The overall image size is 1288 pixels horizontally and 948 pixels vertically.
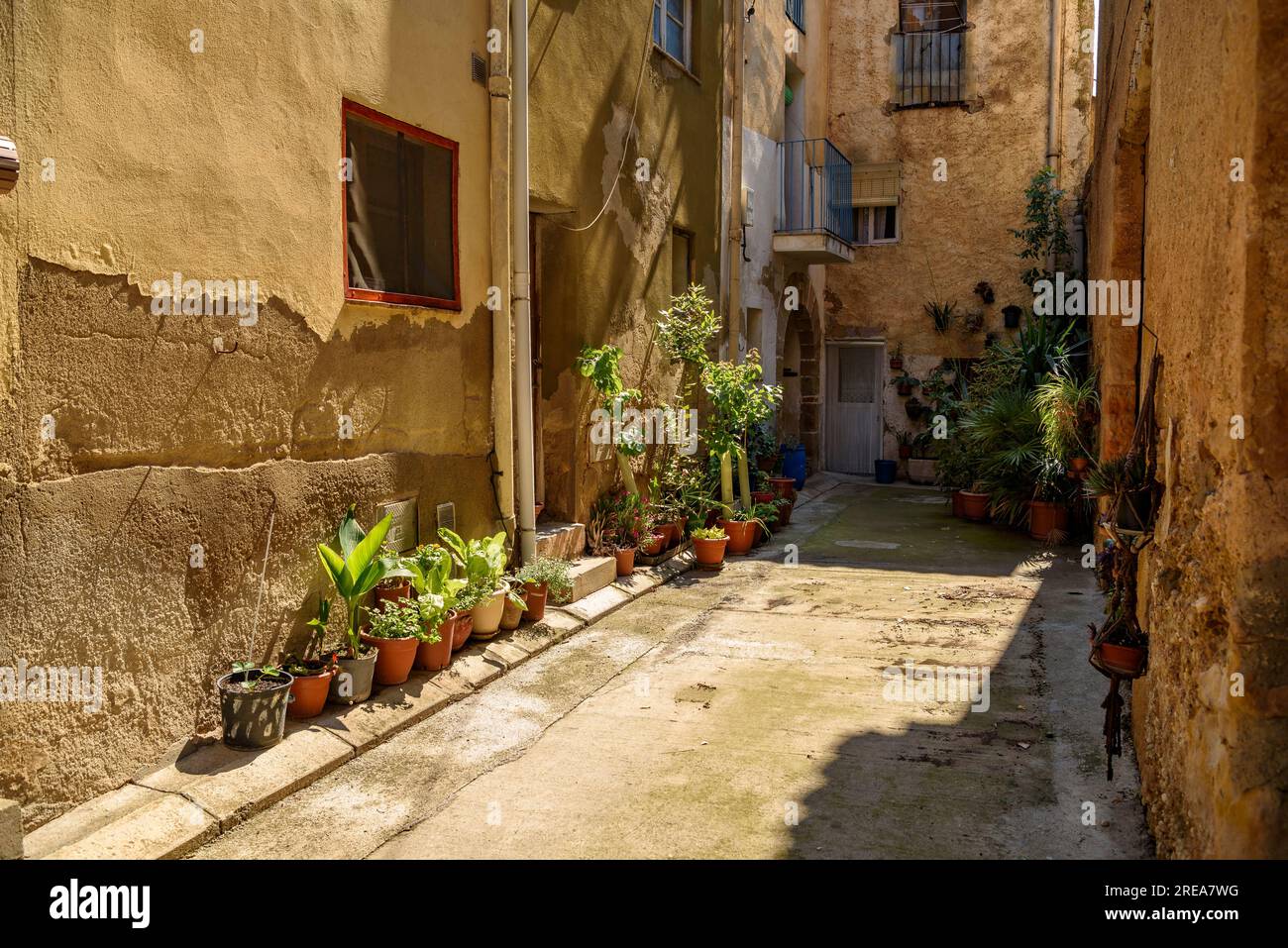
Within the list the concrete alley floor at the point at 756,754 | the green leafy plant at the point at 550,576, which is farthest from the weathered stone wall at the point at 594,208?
the concrete alley floor at the point at 756,754

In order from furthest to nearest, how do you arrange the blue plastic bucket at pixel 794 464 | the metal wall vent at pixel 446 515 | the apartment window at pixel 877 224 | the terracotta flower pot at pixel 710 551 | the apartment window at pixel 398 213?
the apartment window at pixel 877 224, the blue plastic bucket at pixel 794 464, the terracotta flower pot at pixel 710 551, the metal wall vent at pixel 446 515, the apartment window at pixel 398 213

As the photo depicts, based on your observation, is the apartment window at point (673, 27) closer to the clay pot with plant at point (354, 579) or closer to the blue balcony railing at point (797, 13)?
the blue balcony railing at point (797, 13)

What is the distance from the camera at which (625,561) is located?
8820mm

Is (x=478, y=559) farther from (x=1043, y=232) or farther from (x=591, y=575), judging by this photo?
(x=1043, y=232)

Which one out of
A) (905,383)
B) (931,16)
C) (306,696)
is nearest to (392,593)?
(306,696)

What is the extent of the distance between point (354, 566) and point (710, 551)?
4704mm

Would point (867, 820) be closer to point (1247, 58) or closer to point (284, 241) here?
point (1247, 58)

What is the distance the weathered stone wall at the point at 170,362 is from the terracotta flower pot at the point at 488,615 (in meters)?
0.91

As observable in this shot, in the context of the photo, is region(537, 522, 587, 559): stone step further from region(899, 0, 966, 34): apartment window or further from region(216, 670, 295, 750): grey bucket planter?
region(899, 0, 966, 34): apartment window

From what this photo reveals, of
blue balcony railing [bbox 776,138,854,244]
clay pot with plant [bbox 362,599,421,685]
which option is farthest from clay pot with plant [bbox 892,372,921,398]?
clay pot with plant [bbox 362,599,421,685]

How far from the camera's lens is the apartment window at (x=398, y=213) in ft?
19.7

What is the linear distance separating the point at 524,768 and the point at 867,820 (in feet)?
5.41

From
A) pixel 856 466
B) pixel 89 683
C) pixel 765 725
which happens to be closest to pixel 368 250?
pixel 89 683

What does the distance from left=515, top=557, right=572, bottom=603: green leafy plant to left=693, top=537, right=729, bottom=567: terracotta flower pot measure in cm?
207
